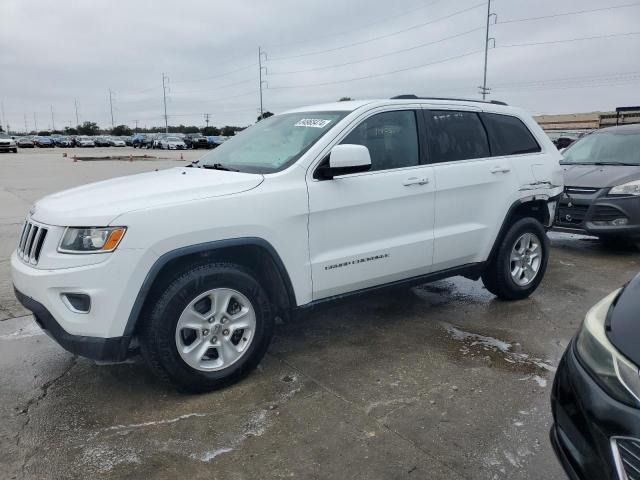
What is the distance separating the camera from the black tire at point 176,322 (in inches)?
124

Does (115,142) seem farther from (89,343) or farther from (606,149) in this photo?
(89,343)

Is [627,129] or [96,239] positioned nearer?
[96,239]

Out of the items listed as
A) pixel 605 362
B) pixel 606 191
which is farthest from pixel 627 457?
pixel 606 191

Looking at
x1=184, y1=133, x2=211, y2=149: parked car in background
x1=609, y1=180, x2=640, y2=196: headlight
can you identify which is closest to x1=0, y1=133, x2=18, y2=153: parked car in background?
x1=184, y1=133, x2=211, y2=149: parked car in background

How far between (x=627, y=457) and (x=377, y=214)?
95.9 inches

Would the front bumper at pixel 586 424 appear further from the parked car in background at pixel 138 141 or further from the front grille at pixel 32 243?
the parked car in background at pixel 138 141

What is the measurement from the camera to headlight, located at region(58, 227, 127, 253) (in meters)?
2.99

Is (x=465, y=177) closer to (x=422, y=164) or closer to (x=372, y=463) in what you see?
(x=422, y=164)

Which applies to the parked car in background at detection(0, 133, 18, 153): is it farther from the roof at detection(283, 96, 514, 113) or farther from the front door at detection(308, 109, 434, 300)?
the front door at detection(308, 109, 434, 300)

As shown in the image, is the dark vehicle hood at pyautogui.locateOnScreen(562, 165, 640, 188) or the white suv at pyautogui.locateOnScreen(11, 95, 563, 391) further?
the dark vehicle hood at pyautogui.locateOnScreen(562, 165, 640, 188)

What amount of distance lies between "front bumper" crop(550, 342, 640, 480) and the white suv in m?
1.84

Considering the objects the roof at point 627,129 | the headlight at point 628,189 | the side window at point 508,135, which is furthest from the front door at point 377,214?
the roof at point 627,129

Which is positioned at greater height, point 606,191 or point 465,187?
point 465,187

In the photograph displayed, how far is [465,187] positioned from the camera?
15.0 feet
